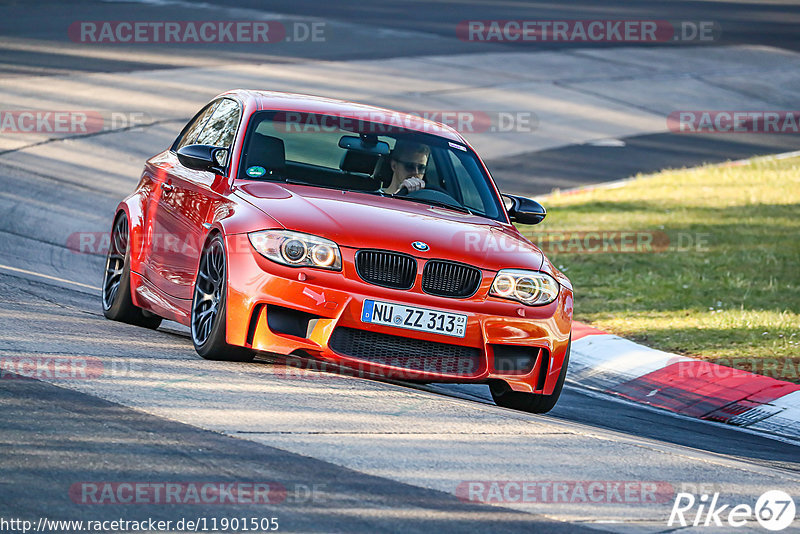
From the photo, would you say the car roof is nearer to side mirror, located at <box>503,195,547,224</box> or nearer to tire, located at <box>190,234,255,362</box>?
side mirror, located at <box>503,195,547,224</box>

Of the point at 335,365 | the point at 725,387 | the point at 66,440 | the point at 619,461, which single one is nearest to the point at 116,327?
the point at 335,365

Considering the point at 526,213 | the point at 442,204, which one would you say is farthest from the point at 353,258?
the point at 526,213

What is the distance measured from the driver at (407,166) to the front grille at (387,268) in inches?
48.4

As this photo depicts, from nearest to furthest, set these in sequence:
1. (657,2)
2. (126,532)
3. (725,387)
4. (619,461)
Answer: (126,532) → (619,461) → (725,387) → (657,2)

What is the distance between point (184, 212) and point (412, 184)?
149 cm

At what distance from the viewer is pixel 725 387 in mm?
9703

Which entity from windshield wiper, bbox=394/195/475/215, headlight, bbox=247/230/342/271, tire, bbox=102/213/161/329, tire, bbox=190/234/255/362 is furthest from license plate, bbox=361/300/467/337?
tire, bbox=102/213/161/329

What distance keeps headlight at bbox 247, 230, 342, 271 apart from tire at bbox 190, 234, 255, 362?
29cm

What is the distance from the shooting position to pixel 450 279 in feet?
23.9

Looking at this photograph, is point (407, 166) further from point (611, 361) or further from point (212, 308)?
point (611, 361)

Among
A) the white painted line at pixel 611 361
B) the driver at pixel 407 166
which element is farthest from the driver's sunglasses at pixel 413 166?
the white painted line at pixel 611 361

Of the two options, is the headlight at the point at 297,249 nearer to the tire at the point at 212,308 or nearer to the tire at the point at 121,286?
the tire at the point at 212,308

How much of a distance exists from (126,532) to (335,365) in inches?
132

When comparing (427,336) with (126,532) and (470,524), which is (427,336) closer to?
(470,524)
